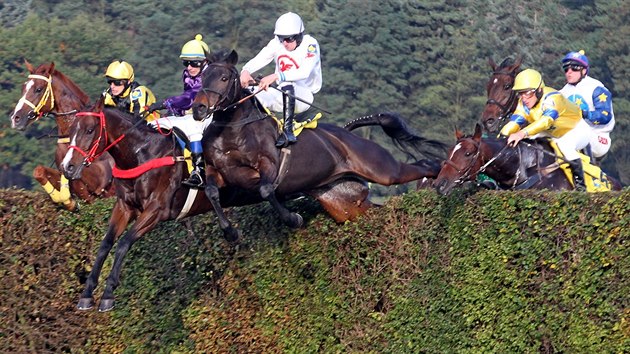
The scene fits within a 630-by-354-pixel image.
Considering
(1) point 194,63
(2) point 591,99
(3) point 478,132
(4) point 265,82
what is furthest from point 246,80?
(2) point 591,99

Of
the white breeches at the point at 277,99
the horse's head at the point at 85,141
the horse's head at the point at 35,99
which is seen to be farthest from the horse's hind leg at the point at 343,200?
the horse's head at the point at 35,99

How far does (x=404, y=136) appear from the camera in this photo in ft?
45.6

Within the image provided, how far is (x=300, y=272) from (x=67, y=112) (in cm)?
323

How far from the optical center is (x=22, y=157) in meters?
45.7

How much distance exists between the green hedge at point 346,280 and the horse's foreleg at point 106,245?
3.80ft

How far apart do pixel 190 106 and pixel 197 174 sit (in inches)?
39.1

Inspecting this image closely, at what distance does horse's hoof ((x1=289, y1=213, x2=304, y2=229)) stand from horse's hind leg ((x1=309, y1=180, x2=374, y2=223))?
1.49 ft

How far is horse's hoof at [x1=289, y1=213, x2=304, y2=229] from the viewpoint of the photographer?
39.9ft

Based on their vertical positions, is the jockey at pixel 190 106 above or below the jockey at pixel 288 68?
below

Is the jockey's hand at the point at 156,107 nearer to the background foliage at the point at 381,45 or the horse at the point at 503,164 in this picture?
the horse at the point at 503,164

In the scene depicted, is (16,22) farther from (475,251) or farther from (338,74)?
(475,251)

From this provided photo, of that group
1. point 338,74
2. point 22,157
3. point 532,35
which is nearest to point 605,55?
point 532,35

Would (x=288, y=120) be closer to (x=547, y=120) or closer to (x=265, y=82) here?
(x=265, y=82)

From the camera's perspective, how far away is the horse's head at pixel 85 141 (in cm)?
1133
